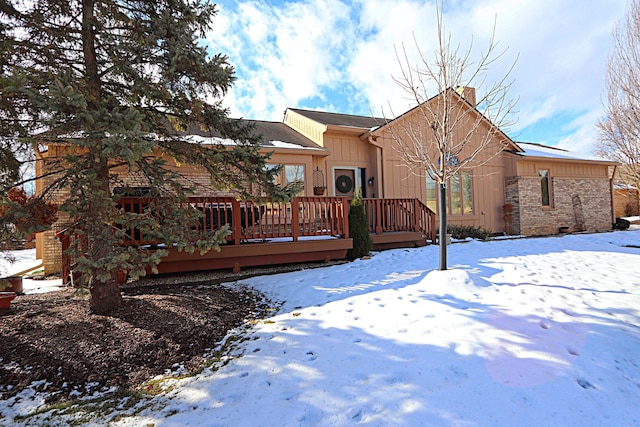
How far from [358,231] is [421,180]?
4886mm

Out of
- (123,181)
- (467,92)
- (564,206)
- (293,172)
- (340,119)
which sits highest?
(340,119)

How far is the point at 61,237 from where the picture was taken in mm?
5328

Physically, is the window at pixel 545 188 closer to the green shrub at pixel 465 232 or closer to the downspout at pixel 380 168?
the green shrub at pixel 465 232

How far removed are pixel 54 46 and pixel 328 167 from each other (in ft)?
24.8

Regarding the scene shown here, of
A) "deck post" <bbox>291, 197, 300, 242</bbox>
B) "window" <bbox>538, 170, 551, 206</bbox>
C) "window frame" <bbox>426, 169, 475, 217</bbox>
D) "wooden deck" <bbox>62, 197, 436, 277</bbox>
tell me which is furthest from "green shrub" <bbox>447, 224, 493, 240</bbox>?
"deck post" <bbox>291, 197, 300, 242</bbox>

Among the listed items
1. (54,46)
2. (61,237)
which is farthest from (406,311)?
(61,237)

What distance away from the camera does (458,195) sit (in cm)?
1153

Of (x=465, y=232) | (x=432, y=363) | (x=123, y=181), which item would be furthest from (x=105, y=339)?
(x=465, y=232)

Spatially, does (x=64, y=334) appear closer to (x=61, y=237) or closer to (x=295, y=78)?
(x=61, y=237)

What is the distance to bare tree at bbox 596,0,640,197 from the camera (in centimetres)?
923

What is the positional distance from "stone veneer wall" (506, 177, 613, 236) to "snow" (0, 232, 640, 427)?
8614 millimetres

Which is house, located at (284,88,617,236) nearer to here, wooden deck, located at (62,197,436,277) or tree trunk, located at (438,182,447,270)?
wooden deck, located at (62,197,436,277)

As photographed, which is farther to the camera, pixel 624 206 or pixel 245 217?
pixel 624 206

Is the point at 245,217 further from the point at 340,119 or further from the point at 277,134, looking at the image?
the point at 340,119
